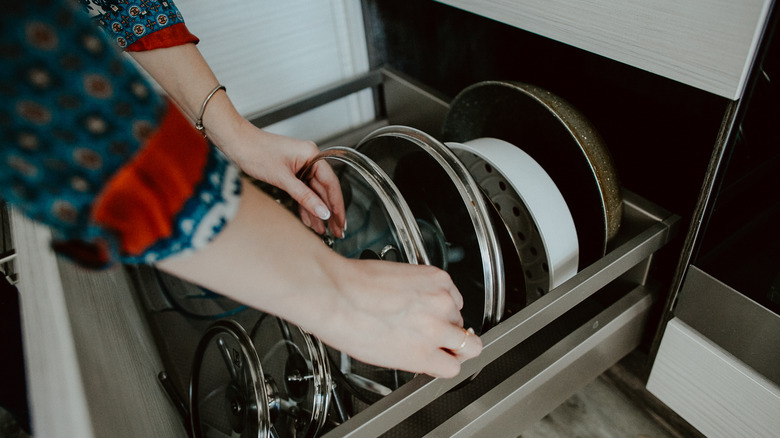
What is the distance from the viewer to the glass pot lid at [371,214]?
608 millimetres

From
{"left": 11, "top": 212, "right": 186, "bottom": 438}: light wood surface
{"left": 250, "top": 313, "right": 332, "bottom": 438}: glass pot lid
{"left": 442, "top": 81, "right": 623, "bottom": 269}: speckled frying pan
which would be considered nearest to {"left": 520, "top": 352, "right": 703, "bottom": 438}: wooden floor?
{"left": 442, "top": 81, "right": 623, "bottom": 269}: speckled frying pan

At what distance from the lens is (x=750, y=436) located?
26.0 inches

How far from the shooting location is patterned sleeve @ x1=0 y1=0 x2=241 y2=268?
0.66 ft

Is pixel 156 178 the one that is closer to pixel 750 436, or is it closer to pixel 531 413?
pixel 531 413

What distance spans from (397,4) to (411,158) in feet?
1.59

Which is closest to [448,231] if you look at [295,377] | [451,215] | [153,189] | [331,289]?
[451,215]

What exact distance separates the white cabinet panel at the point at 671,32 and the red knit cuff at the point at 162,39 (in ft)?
1.51

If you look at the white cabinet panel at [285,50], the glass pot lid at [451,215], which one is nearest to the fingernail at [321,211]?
A: the glass pot lid at [451,215]

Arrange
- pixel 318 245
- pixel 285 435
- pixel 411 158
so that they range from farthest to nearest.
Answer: pixel 411 158, pixel 285 435, pixel 318 245

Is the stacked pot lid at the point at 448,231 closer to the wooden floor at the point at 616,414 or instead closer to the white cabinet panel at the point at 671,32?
the white cabinet panel at the point at 671,32

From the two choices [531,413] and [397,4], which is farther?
[397,4]

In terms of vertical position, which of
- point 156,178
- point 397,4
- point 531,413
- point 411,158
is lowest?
point 531,413

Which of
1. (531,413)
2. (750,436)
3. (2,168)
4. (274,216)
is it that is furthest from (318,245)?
(750,436)

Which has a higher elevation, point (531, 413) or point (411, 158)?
point (411, 158)
